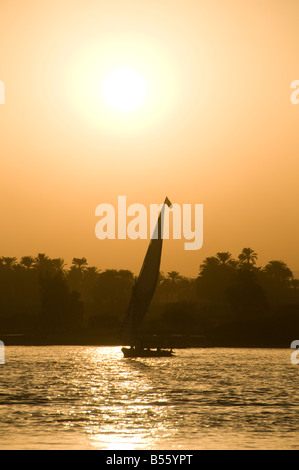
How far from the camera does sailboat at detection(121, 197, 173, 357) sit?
4609 inches

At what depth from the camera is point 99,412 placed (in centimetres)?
5672

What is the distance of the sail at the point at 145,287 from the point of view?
117025mm

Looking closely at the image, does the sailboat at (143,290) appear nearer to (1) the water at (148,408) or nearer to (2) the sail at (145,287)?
(2) the sail at (145,287)

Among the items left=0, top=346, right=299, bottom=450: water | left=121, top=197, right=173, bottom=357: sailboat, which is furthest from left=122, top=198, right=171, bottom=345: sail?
left=0, top=346, right=299, bottom=450: water

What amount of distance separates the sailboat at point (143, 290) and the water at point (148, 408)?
11.2 meters

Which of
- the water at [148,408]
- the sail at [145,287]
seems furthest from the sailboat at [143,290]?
the water at [148,408]

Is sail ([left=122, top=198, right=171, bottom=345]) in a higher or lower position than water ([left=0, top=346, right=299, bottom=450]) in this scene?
higher

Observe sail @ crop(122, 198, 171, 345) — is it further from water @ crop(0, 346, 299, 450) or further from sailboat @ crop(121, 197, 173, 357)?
water @ crop(0, 346, 299, 450)

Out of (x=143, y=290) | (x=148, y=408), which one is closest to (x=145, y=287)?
(x=143, y=290)

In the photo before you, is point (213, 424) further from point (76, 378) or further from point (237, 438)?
point (76, 378)

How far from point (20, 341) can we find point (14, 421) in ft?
460

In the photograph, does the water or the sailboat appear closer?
the water
